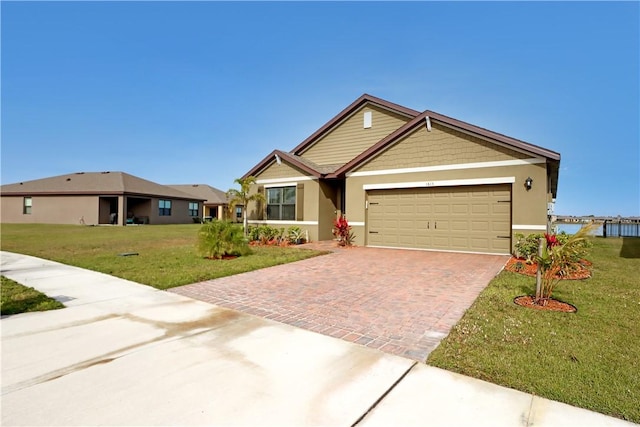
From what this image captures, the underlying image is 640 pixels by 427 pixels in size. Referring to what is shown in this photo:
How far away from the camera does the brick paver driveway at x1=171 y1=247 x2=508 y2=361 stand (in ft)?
13.5

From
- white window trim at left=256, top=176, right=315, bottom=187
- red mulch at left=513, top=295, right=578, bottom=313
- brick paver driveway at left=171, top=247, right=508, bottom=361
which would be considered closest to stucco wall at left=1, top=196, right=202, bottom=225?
white window trim at left=256, top=176, right=315, bottom=187

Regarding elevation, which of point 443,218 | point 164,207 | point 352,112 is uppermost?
point 352,112

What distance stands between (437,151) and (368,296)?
8279mm

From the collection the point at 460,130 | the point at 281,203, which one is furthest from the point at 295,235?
the point at 460,130

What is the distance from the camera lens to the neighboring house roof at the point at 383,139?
10.6 m

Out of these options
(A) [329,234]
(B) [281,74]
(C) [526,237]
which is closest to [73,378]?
(C) [526,237]

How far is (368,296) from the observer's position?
5.86 metres

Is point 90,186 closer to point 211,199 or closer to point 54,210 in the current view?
point 54,210

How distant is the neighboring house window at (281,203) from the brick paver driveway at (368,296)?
6.14 m

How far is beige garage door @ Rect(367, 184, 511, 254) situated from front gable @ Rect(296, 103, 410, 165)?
4.36m

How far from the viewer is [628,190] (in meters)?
33.3

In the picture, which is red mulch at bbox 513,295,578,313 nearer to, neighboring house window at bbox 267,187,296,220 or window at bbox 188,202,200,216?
neighboring house window at bbox 267,187,296,220

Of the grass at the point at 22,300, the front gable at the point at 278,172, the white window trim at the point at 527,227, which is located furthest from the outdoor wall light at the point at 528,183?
the grass at the point at 22,300

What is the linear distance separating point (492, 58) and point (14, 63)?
2179 cm
